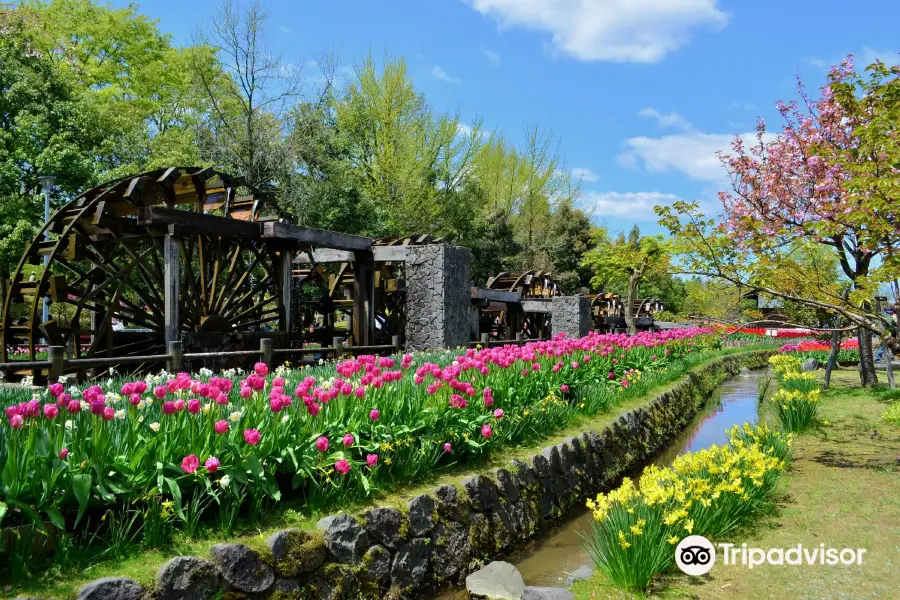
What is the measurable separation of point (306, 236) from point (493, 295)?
651cm

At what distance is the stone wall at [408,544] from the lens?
3.04m

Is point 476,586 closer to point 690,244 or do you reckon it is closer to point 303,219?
point 690,244

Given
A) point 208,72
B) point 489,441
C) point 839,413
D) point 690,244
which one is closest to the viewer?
point 489,441

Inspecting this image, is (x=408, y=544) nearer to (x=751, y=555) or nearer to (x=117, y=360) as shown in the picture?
(x=751, y=555)

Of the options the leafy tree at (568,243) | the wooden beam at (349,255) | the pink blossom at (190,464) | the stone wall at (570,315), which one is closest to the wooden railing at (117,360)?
the wooden beam at (349,255)

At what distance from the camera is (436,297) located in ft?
36.3

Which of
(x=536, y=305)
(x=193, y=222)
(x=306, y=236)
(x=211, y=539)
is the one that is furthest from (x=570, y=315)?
(x=211, y=539)

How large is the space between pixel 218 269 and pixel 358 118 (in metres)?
13.8

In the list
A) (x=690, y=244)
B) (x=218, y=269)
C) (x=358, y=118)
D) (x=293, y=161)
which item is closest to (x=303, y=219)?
(x=293, y=161)

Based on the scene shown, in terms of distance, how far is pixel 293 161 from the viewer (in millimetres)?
19891

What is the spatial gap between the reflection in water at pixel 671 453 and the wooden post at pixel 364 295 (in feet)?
19.4

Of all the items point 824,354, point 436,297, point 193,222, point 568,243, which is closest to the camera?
point 193,222

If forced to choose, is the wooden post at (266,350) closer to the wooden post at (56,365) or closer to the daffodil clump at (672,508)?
the wooden post at (56,365)

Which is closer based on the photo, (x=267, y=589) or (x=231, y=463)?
(x=267, y=589)
